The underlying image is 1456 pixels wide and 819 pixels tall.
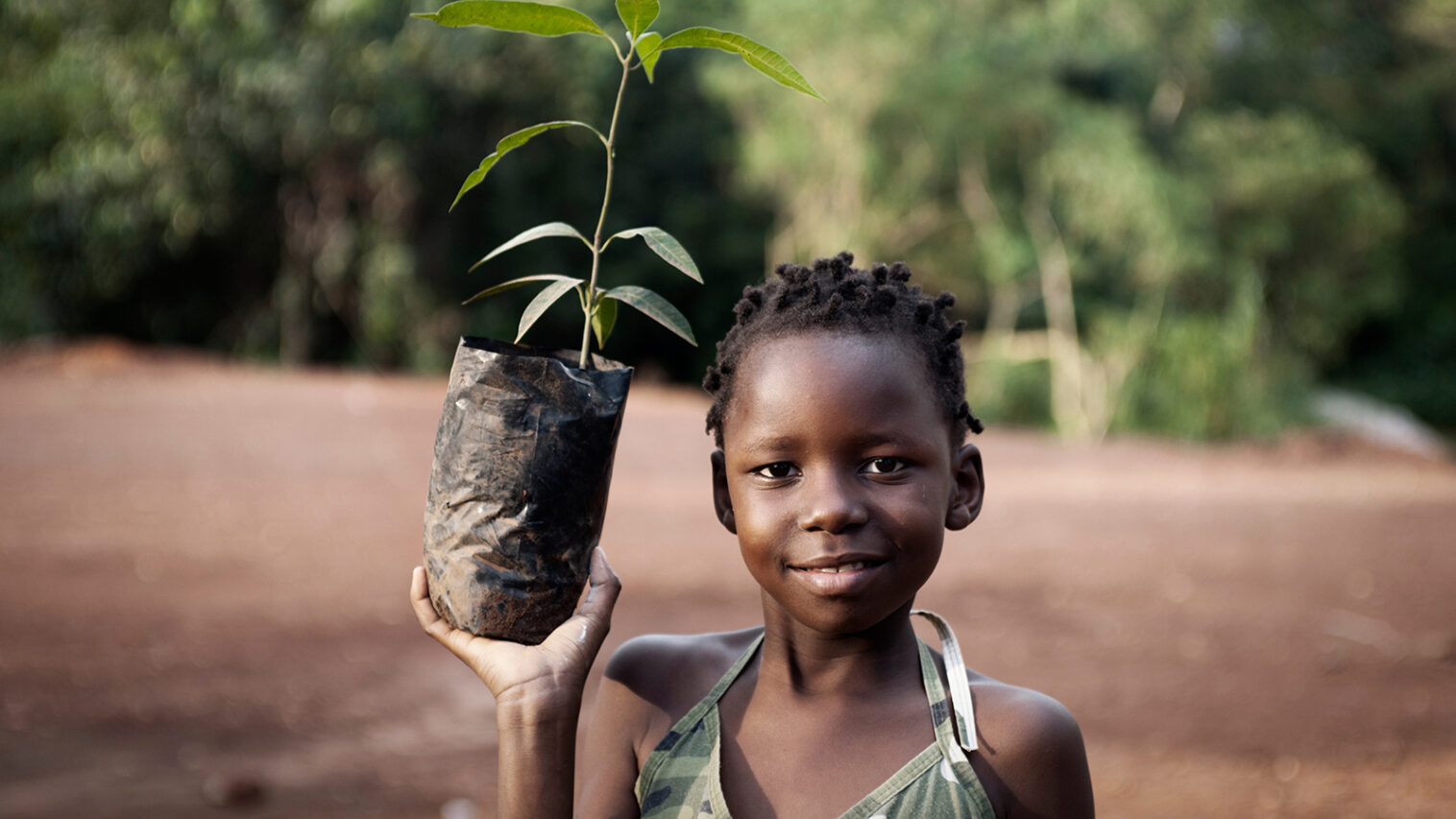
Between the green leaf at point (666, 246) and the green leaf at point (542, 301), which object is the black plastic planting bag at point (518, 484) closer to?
the green leaf at point (542, 301)

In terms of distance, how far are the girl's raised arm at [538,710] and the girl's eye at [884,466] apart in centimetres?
39

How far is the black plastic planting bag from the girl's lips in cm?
31

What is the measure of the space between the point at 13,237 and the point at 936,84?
43.7 feet

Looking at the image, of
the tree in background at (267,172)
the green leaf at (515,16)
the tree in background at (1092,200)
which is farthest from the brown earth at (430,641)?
the tree in background at (267,172)

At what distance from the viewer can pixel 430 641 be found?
6105mm

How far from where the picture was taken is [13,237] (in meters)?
17.7

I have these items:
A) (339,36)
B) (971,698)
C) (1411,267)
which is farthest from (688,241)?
(971,698)

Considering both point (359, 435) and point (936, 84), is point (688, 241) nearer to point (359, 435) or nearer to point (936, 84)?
point (936, 84)

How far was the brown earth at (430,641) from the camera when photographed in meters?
4.49

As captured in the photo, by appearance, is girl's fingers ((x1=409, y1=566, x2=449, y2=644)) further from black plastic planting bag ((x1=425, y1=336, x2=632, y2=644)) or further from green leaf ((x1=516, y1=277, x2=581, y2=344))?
green leaf ((x1=516, y1=277, x2=581, y2=344))

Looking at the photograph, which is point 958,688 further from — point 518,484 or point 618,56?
point 618,56

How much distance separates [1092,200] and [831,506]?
56.1 feet

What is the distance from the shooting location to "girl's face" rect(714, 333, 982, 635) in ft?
4.93

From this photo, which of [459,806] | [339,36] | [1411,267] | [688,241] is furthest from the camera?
[1411,267]
